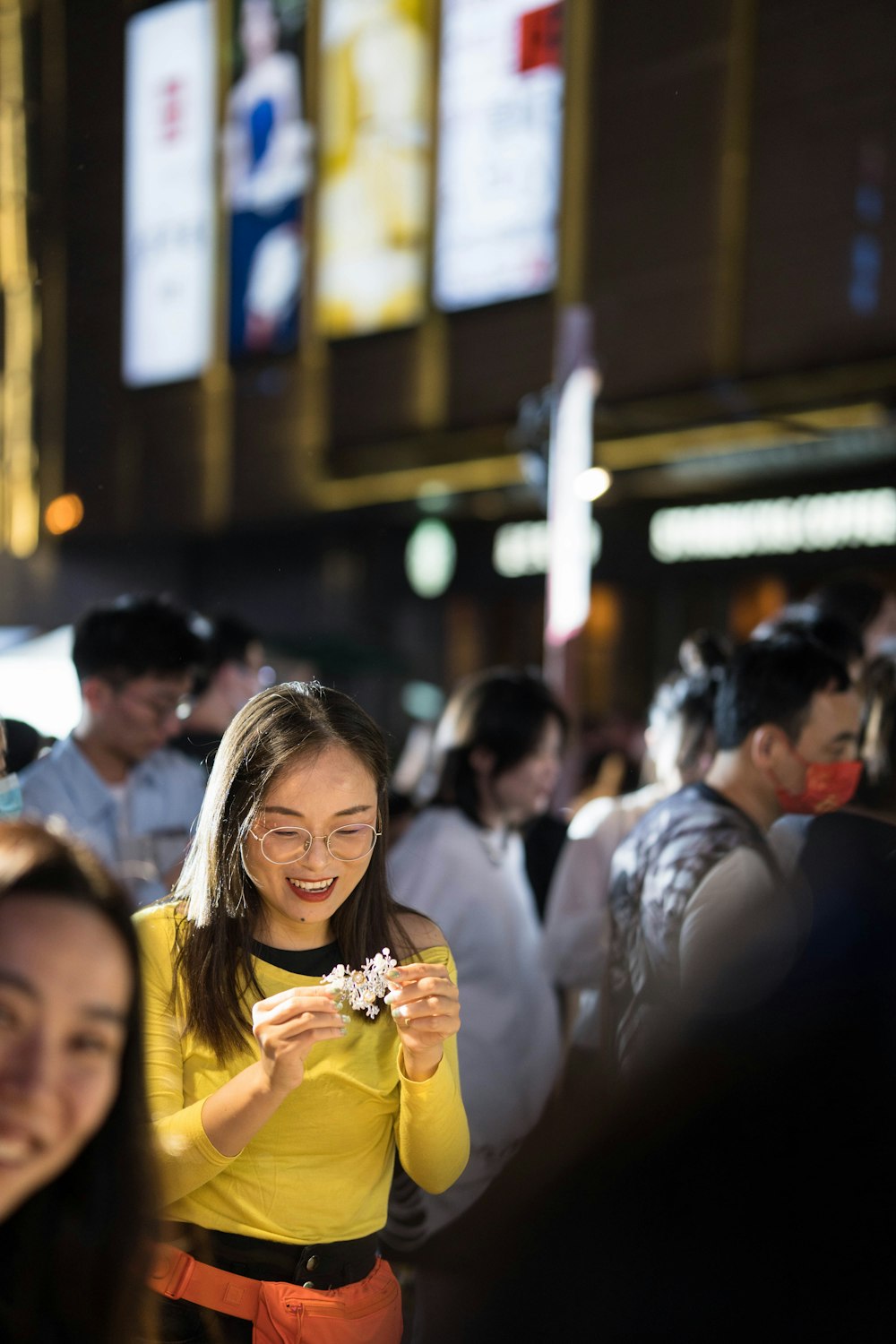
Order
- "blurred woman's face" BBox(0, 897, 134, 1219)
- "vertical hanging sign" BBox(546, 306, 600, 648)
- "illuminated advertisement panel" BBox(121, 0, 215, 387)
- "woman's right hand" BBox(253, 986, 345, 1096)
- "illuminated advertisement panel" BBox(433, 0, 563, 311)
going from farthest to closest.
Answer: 1. "illuminated advertisement panel" BBox(433, 0, 563, 311)
2. "vertical hanging sign" BBox(546, 306, 600, 648)
3. "illuminated advertisement panel" BBox(121, 0, 215, 387)
4. "woman's right hand" BBox(253, 986, 345, 1096)
5. "blurred woman's face" BBox(0, 897, 134, 1219)

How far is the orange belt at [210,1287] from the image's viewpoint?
5.67ft

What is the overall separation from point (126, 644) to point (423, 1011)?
1.67 m

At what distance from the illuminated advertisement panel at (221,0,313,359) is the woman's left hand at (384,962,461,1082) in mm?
4431

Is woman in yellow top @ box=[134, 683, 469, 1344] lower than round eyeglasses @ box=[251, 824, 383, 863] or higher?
lower

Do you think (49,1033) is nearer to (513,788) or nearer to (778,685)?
(778,685)

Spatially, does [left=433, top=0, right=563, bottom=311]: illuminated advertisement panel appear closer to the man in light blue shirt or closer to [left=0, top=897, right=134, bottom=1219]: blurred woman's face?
the man in light blue shirt

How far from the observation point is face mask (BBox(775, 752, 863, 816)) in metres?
2.52

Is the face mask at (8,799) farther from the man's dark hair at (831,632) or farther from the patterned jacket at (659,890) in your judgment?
the man's dark hair at (831,632)

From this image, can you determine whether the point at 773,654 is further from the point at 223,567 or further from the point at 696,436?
the point at 223,567

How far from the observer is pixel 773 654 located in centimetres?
261

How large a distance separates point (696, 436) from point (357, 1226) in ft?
Answer: 31.4

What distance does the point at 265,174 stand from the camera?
7176mm

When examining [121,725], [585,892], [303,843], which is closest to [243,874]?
[303,843]

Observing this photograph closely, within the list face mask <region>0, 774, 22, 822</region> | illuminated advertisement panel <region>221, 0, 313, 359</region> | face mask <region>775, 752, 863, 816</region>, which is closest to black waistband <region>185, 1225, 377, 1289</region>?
face mask <region>0, 774, 22, 822</region>
